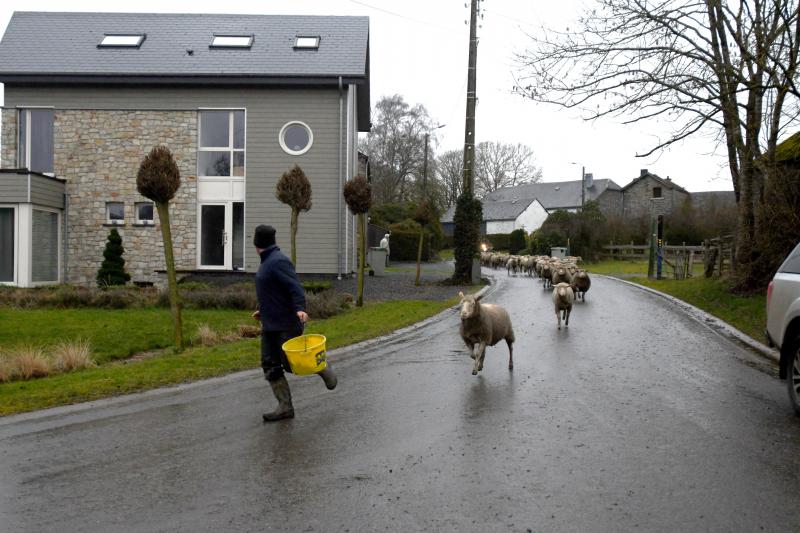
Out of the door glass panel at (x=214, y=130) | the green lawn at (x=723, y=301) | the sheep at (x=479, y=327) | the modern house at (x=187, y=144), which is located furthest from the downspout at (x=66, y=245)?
the green lawn at (x=723, y=301)

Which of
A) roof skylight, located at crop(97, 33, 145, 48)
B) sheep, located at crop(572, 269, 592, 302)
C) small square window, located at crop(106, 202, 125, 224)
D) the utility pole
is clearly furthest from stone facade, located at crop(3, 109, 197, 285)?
sheep, located at crop(572, 269, 592, 302)

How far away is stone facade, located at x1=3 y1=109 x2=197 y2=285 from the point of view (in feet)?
83.8

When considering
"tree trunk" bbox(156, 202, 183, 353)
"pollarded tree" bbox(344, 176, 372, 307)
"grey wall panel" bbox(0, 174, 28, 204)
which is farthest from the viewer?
"grey wall panel" bbox(0, 174, 28, 204)

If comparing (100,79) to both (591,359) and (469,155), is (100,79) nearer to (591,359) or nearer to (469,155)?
(469,155)

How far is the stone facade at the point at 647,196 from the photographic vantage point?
7462 cm

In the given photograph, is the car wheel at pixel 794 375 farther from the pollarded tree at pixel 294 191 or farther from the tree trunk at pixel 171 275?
the pollarded tree at pixel 294 191

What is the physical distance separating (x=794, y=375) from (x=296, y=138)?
69.5 ft

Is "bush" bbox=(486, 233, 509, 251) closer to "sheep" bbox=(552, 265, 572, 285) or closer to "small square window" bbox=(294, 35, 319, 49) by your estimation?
"small square window" bbox=(294, 35, 319, 49)

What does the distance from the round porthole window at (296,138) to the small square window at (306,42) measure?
340 centimetres

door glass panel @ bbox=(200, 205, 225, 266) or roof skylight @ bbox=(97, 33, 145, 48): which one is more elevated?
roof skylight @ bbox=(97, 33, 145, 48)

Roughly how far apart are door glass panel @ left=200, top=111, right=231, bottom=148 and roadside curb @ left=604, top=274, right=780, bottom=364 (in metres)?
16.2

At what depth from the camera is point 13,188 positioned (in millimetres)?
22781

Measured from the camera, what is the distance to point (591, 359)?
423 inches

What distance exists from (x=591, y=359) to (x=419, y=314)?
630cm
